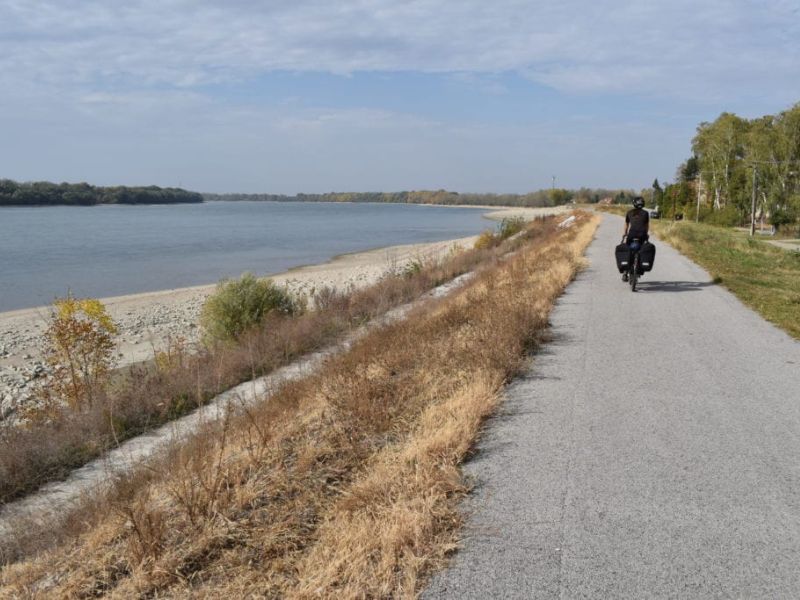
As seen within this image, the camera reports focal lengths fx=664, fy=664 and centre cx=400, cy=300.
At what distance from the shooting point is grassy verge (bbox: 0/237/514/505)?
7.52 meters

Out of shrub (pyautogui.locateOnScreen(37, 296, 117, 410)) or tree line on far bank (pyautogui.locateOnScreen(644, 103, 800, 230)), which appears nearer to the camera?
shrub (pyautogui.locateOnScreen(37, 296, 117, 410))

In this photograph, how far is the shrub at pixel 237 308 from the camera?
15023 mm

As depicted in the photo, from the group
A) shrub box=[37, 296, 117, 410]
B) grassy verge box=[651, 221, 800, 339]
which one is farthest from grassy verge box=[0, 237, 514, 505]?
grassy verge box=[651, 221, 800, 339]

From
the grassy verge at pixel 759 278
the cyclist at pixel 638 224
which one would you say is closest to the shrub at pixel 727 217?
the grassy verge at pixel 759 278

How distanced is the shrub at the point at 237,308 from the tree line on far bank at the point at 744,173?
50.8 meters

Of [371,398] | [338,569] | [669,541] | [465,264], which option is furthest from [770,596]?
[465,264]

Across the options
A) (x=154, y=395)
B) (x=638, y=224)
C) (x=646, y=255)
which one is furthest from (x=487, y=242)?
(x=154, y=395)

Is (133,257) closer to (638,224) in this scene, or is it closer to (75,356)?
(75,356)

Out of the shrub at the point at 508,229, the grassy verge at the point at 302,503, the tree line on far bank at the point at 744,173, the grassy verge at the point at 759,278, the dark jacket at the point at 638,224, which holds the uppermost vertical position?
the tree line on far bank at the point at 744,173

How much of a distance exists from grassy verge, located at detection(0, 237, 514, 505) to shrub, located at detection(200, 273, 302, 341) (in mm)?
649

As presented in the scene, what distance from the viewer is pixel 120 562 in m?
3.86

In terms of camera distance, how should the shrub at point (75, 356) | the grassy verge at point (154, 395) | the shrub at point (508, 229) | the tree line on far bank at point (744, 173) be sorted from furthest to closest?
1. the tree line on far bank at point (744, 173)
2. the shrub at point (508, 229)
3. the shrub at point (75, 356)
4. the grassy verge at point (154, 395)

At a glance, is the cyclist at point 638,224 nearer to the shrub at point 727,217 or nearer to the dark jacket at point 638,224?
the dark jacket at point 638,224

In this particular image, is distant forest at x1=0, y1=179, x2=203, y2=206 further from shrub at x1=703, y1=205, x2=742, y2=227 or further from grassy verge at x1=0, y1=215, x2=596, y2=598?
grassy verge at x1=0, y1=215, x2=596, y2=598
